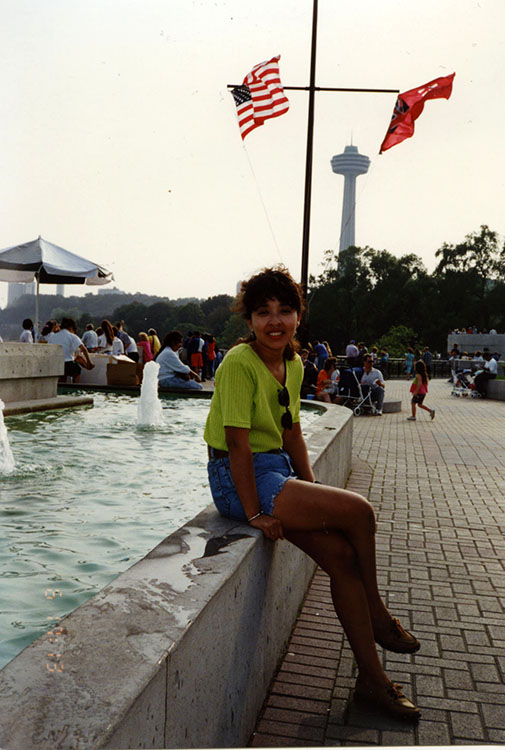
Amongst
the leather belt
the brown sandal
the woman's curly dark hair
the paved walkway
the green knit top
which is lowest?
the paved walkway

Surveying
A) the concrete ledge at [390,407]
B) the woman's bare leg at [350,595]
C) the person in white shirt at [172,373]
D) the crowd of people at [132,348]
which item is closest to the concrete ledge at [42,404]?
the crowd of people at [132,348]

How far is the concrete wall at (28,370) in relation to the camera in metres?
10.8

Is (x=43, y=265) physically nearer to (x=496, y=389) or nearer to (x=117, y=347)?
(x=117, y=347)

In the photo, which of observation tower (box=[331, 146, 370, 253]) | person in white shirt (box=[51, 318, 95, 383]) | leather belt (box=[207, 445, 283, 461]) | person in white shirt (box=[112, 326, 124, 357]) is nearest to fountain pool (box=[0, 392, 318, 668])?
leather belt (box=[207, 445, 283, 461])

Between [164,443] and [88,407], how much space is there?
3954mm

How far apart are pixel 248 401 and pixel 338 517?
2.04 feet

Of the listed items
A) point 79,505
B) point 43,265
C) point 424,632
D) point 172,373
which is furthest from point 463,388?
point 424,632

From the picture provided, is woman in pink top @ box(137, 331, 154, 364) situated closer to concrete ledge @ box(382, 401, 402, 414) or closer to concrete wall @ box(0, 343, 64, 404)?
concrete ledge @ box(382, 401, 402, 414)

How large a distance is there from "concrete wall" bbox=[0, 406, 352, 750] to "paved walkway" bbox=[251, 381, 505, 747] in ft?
0.84

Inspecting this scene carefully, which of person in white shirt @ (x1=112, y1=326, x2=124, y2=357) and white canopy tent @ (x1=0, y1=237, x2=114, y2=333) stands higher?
white canopy tent @ (x1=0, y1=237, x2=114, y2=333)

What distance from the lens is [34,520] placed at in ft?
16.5

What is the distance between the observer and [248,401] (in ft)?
10.8

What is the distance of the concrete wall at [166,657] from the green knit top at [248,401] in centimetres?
40

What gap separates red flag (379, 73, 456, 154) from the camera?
55.7 ft
